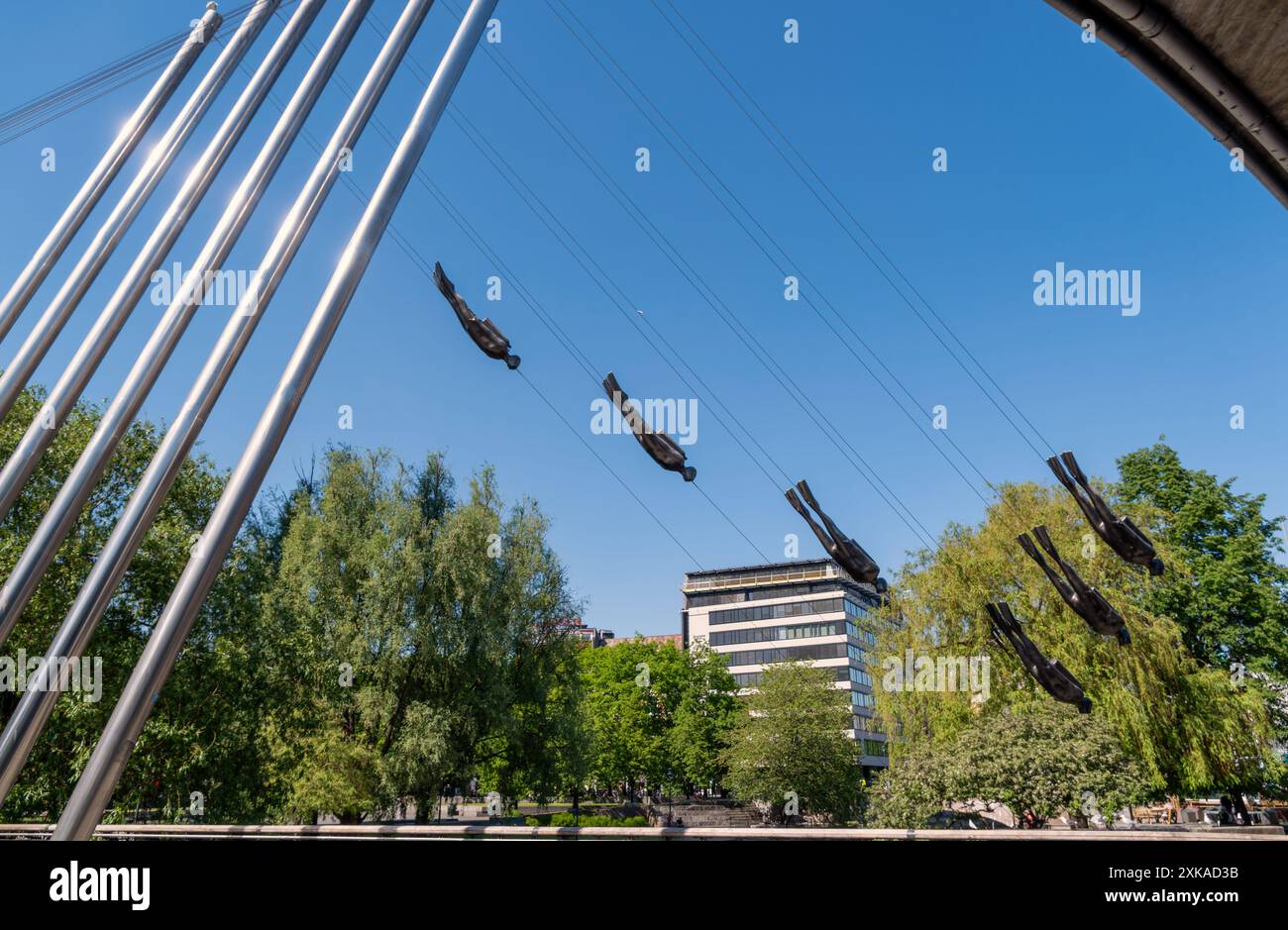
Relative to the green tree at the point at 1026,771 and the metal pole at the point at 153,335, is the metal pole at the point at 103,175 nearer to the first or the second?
the metal pole at the point at 153,335

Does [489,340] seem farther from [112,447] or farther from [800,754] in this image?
[800,754]

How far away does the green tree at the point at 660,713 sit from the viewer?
53.4 metres

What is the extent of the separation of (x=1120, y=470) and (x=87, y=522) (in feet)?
120

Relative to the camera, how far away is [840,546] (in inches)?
508

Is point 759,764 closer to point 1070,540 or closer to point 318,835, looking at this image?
point 1070,540

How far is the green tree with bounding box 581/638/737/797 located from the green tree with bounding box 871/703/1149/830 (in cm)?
3064

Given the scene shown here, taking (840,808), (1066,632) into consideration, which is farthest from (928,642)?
(840,808)

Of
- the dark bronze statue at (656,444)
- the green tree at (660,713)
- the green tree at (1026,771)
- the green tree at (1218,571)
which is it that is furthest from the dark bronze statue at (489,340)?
the green tree at (660,713)

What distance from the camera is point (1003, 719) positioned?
20.2 meters

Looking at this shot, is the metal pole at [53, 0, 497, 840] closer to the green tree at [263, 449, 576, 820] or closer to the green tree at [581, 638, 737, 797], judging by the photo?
the green tree at [263, 449, 576, 820]

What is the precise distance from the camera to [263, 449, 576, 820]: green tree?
73.4ft

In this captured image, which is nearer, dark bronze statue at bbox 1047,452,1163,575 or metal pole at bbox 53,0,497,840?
metal pole at bbox 53,0,497,840

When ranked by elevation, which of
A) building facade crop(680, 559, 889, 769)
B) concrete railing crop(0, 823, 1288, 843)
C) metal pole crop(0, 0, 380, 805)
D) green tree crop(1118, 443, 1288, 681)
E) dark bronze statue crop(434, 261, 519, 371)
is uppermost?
building facade crop(680, 559, 889, 769)

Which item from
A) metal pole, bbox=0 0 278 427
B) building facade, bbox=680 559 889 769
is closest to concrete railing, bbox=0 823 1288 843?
metal pole, bbox=0 0 278 427
